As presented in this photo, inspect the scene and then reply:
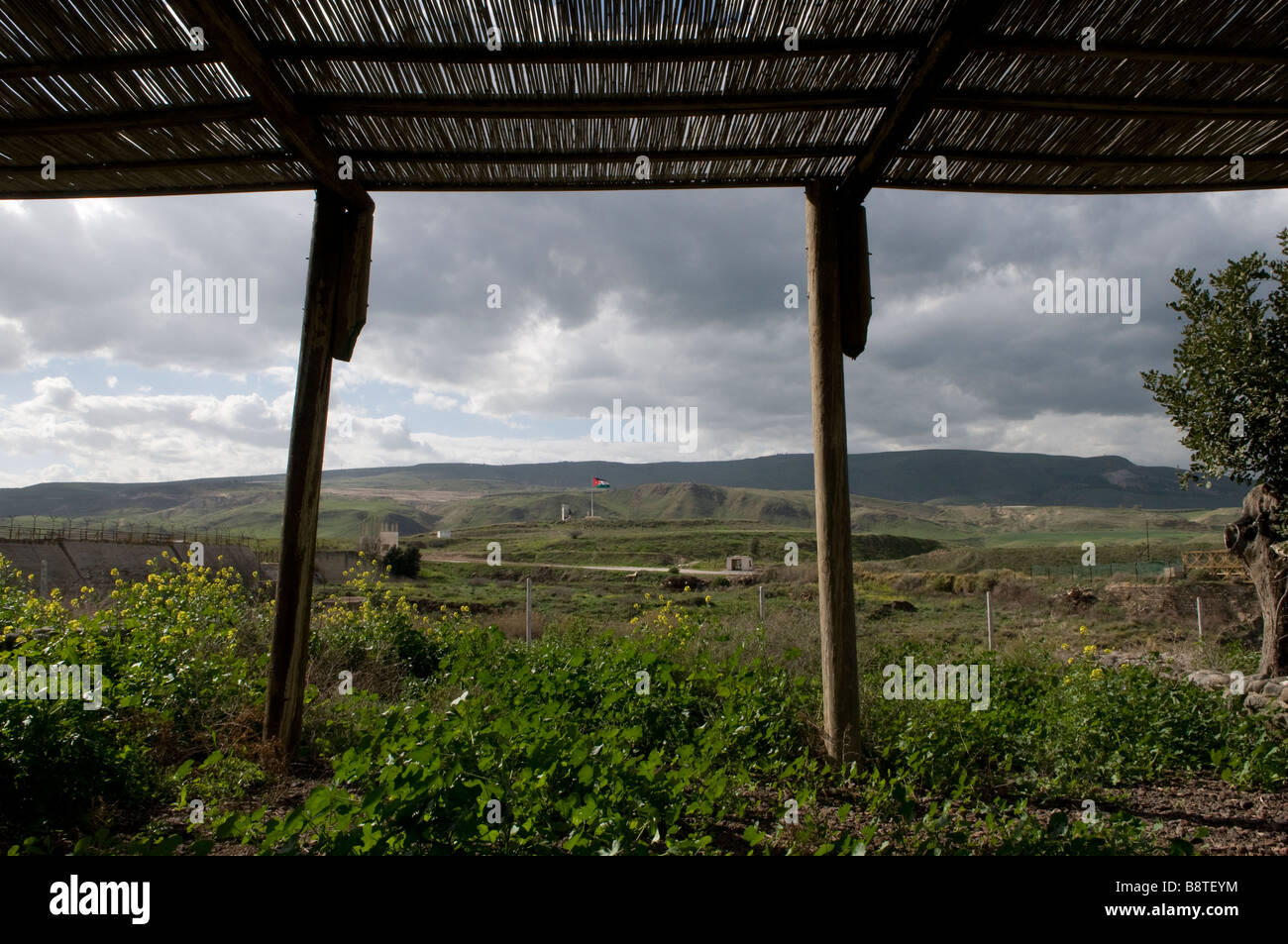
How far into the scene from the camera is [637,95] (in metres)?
3.66

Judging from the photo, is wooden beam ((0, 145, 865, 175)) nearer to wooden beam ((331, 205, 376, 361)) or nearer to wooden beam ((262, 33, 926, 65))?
wooden beam ((331, 205, 376, 361))

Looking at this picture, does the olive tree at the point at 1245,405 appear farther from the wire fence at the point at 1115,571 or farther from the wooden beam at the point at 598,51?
the wire fence at the point at 1115,571

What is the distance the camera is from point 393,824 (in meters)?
2.40

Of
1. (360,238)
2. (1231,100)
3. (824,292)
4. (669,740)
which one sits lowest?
(669,740)

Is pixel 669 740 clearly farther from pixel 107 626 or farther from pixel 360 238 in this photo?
pixel 107 626

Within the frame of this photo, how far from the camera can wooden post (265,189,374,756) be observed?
13.7ft

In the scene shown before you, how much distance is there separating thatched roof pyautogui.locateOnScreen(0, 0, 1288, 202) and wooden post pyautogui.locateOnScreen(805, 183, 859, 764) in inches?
16.6

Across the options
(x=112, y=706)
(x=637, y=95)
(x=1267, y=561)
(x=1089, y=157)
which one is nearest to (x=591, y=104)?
(x=637, y=95)

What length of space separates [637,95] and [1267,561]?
9440 millimetres

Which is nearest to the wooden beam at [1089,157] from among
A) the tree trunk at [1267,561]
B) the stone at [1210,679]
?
the stone at [1210,679]

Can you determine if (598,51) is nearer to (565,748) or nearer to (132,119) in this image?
(132,119)

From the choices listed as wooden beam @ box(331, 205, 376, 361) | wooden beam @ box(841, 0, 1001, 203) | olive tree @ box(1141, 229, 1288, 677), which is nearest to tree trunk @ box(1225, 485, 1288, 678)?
olive tree @ box(1141, 229, 1288, 677)
